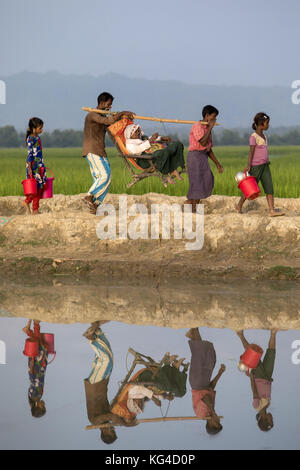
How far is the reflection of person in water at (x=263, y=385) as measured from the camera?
4.42 m

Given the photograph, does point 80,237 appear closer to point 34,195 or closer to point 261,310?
point 34,195

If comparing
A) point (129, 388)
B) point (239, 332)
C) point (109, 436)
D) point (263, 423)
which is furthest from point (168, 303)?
point (109, 436)

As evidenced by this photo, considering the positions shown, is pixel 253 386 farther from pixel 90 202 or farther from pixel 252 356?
pixel 90 202

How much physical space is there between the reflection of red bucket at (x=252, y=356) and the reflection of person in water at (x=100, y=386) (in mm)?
841

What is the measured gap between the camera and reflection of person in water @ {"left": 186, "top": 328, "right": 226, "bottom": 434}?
4484 millimetres

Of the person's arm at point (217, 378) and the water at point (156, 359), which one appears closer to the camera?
the water at point (156, 359)

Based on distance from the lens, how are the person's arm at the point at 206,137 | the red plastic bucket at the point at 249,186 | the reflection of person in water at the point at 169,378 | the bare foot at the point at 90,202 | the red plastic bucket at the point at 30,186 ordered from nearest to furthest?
the reflection of person in water at the point at 169,378 < the person's arm at the point at 206,137 < the red plastic bucket at the point at 249,186 < the bare foot at the point at 90,202 < the red plastic bucket at the point at 30,186

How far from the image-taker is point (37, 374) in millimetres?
5301

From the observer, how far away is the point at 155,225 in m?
9.58

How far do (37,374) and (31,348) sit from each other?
0.68 meters

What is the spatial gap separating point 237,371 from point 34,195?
5.81m

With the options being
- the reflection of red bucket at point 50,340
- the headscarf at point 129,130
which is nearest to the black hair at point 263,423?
the reflection of red bucket at point 50,340

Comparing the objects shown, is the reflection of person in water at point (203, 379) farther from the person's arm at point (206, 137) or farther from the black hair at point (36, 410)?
the person's arm at point (206, 137)
